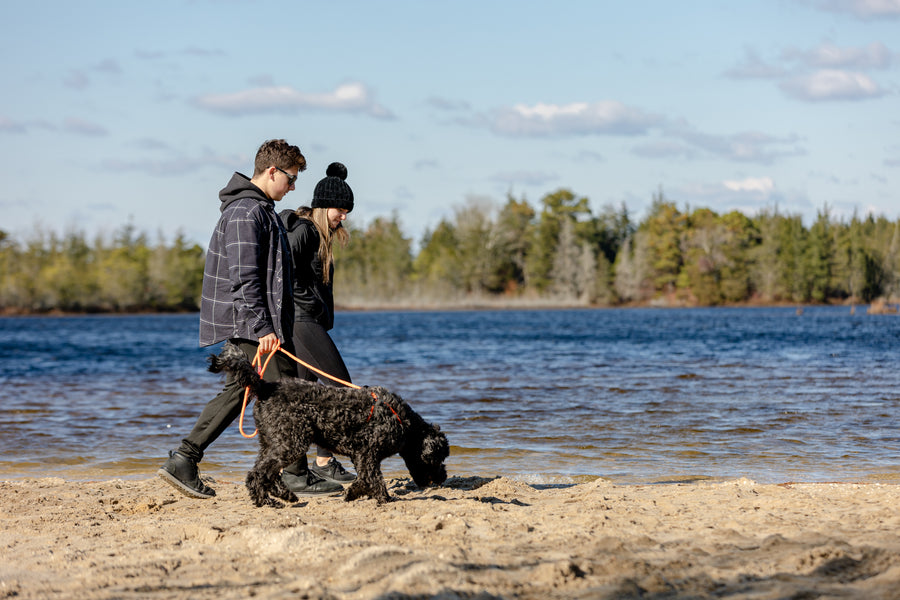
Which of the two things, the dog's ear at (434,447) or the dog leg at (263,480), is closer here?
the dog leg at (263,480)

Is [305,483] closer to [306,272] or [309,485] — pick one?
[309,485]

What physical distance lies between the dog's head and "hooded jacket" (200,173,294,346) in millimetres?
1242

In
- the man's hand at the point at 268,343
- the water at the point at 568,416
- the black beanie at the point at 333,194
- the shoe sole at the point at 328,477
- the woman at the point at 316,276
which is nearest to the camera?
the man's hand at the point at 268,343

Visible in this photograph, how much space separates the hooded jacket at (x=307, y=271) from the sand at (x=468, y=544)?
1406mm

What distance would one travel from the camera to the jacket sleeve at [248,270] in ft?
17.6

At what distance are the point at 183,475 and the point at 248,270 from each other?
1558 millimetres

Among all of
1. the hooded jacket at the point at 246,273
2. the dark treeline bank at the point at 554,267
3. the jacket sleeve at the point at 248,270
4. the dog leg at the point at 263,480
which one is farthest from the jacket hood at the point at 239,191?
the dark treeline bank at the point at 554,267

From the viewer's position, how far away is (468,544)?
432 cm

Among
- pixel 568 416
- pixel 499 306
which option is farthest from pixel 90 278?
pixel 568 416

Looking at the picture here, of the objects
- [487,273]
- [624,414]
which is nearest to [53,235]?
[487,273]

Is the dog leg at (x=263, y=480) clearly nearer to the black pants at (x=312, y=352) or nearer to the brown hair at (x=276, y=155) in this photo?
the black pants at (x=312, y=352)

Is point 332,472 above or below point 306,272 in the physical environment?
below

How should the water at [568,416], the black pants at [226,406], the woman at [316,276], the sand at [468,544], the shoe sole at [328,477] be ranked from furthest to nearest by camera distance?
1. the water at [568,416]
2. the shoe sole at [328,477]
3. the woman at [316,276]
4. the black pants at [226,406]
5. the sand at [468,544]

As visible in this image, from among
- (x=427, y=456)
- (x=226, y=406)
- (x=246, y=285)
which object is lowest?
(x=427, y=456)
